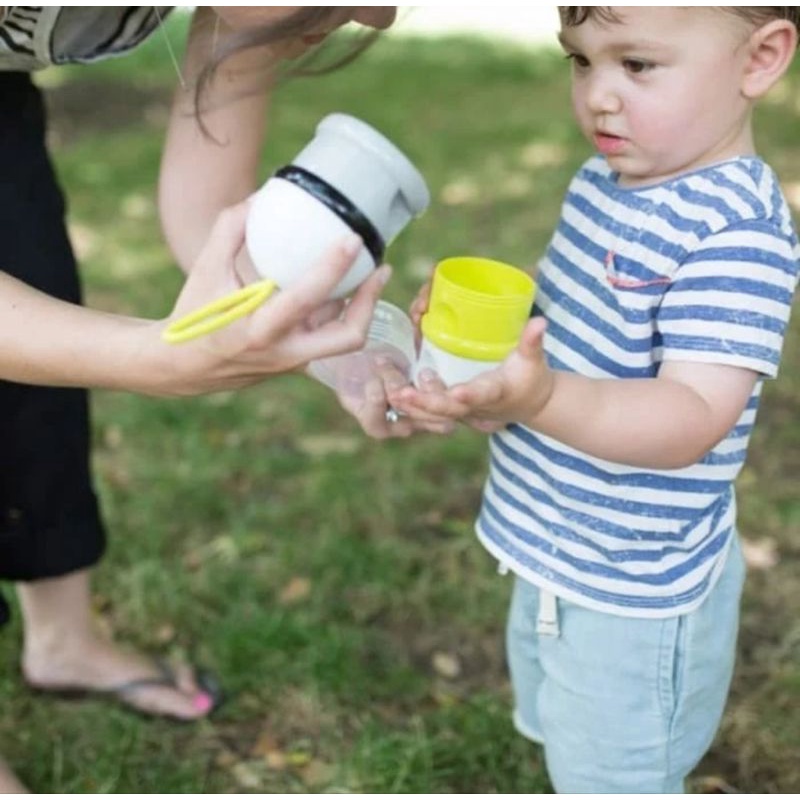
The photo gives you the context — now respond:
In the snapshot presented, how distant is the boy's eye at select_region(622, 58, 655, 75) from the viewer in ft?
4.52

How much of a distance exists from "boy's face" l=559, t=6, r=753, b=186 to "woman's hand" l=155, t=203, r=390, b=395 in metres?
0.32

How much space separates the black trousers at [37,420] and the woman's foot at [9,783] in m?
0.24

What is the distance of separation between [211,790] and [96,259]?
7.26ft

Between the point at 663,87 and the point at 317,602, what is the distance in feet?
4.34

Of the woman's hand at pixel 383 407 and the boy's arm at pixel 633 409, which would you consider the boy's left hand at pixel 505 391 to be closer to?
the boy's arm at pixel 633 409

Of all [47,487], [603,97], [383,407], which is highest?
[603,97]

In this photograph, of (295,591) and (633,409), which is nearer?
(633,409)

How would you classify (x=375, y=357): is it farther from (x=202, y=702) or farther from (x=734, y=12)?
(x=202, y=702)

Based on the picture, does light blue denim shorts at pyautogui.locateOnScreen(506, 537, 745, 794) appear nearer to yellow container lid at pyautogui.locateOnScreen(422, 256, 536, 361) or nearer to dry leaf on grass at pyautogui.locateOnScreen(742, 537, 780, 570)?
yellow container lid at pyautogui.locateOnScreen(422, 256, 536, 361)

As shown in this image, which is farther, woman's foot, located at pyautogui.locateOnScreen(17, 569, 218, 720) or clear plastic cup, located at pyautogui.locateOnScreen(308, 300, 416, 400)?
woman's foot, located at pyautogui.locateOnScreen(17, 569, 218, 720)

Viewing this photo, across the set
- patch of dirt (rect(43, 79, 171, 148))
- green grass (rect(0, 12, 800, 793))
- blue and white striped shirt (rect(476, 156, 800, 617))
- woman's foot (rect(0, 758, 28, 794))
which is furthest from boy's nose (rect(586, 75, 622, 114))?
patch of dirt (rect(43, 79, 171, 148))

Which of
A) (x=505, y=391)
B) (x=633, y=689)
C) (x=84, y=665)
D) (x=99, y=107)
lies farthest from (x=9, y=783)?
(x=99, y=107)

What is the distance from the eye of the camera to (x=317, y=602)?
2420 mm

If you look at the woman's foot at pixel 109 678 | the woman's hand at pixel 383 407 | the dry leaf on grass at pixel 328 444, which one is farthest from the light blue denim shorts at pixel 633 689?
the dry leaf on grass at pixel 328 444
